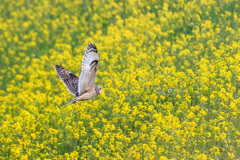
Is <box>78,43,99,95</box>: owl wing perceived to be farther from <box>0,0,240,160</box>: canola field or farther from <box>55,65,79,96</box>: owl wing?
<box>0,0,240,160</box>: canola field

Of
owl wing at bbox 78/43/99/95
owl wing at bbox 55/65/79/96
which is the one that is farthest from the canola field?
owl wing at bbox 78/43/99/95

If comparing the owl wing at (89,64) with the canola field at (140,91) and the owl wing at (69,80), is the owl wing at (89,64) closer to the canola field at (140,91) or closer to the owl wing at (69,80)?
the owl wing at (69,80)

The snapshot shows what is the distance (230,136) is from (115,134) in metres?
2.59

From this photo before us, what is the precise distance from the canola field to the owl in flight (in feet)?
3.69

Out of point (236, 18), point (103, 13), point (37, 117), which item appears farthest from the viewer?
point (103, 13)

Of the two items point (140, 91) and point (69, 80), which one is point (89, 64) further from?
point (140, 91)

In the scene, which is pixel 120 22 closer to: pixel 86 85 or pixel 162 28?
pixel 162 28

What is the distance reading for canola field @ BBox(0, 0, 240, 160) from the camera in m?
8.48

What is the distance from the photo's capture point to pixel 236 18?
12906 millimetres

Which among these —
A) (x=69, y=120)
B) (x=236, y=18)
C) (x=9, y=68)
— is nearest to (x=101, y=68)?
(x=69, y=120)

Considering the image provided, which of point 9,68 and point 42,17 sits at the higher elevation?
point 42,17

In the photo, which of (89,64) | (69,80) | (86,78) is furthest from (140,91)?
(89,64)

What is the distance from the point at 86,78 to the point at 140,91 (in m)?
3.00

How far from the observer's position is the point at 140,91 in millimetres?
10289
